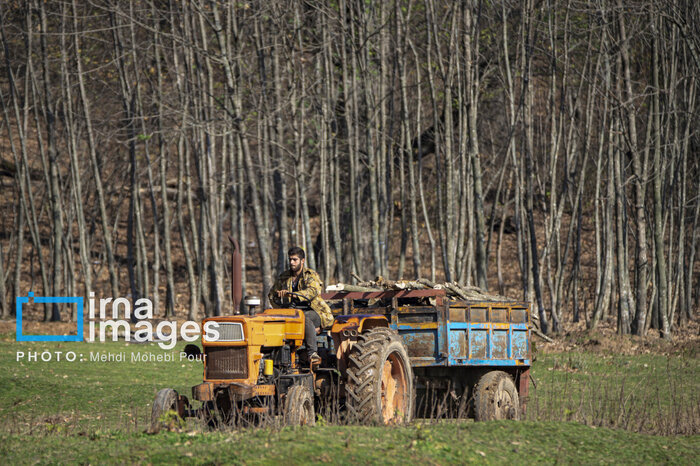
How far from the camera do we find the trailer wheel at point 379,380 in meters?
9.24

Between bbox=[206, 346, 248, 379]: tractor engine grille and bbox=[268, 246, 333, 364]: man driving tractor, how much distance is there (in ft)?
2.53

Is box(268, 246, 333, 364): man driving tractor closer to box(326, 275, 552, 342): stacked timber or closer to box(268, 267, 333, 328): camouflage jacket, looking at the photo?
box(268, 267, 333, 328): camouflage jacket

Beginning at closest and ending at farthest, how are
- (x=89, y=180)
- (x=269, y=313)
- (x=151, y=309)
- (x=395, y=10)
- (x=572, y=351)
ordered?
(x=269, y=313)
(x=572, y=351)
(x=395, y=10)
(x=151, y=309)
(x=89, y=180)

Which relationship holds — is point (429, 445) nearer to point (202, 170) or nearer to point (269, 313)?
point (269, 313)

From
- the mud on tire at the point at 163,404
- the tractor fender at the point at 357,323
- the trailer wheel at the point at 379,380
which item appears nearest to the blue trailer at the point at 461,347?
the tractor fender at the point at 357,323

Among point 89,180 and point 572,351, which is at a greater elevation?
point 89,180

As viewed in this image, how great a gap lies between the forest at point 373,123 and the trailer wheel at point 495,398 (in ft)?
30.0

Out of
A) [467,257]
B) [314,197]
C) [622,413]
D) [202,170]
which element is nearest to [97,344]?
[202,170]

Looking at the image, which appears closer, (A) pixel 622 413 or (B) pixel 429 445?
(B) pixel 429 445

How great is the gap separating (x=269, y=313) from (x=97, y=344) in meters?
12.6

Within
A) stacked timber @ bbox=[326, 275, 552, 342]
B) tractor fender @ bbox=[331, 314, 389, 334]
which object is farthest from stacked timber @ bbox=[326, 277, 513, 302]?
tractor fender @ bbox=[331, 314, 389, 334]

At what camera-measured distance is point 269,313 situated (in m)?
9.43

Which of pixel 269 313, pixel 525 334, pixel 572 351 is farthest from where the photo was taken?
pixel 572 351

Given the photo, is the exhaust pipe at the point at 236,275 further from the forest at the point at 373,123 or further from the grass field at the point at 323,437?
the forest at the point at 373,123
